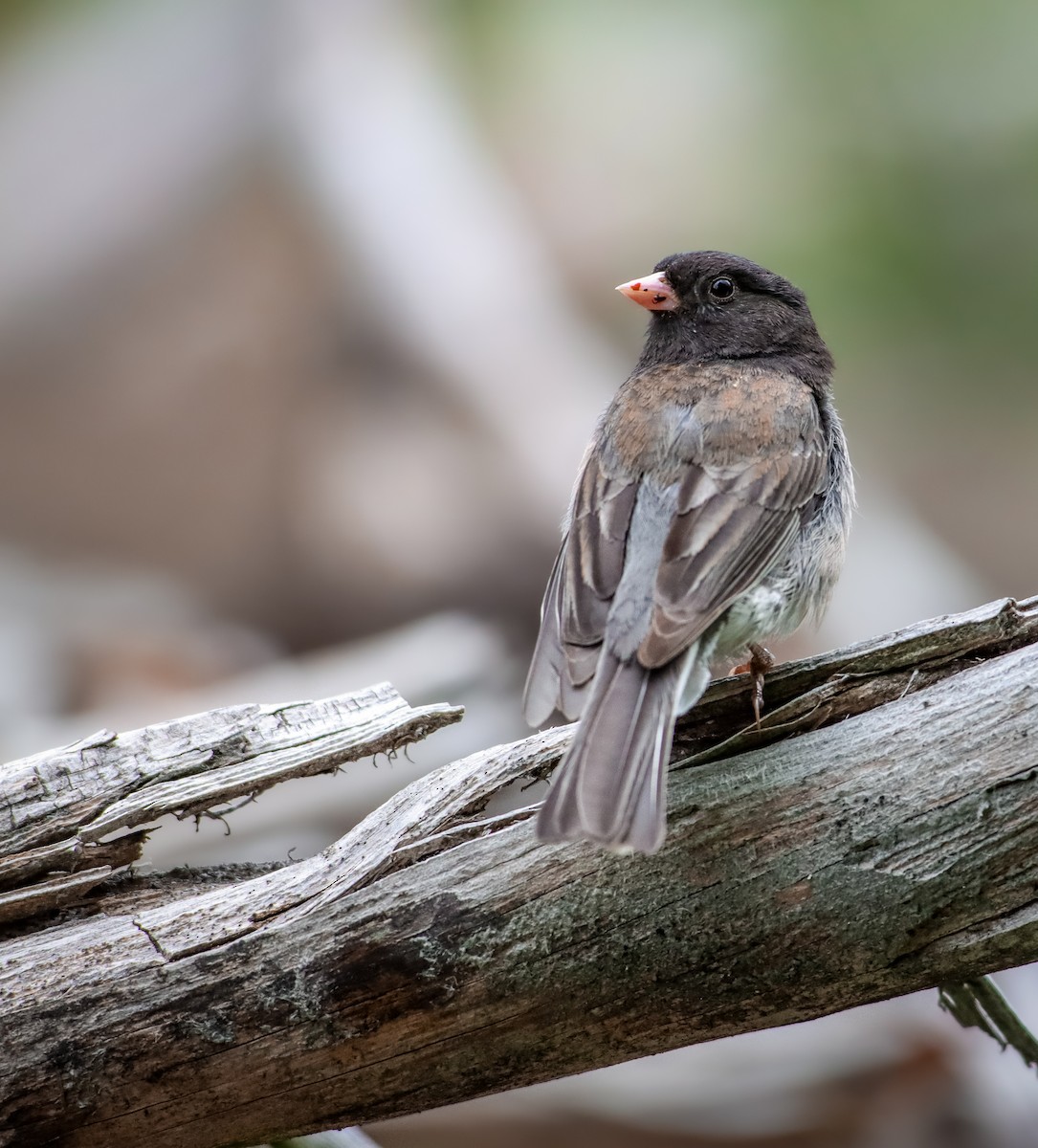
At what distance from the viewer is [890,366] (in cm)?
912

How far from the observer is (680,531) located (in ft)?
8.60

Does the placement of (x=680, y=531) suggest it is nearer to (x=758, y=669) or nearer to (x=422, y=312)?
(x=758, y=669)

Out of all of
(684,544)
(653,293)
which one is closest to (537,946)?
(684,544)

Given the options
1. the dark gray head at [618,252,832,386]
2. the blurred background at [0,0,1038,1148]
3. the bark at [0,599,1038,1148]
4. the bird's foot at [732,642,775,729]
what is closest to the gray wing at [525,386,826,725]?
the bird's foot at [732,642,775,729]

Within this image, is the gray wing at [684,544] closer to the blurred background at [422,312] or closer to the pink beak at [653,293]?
the pink beak at [653,293]

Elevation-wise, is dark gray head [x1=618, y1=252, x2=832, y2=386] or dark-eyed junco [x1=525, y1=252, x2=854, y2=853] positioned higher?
dark gray head [x1=618, y1=252, x2=832, y2=386]

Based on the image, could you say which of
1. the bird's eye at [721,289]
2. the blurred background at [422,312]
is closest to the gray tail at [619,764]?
the bird's eye at [721,289]

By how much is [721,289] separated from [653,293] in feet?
0.62

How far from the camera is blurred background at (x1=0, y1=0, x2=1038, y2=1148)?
662cm

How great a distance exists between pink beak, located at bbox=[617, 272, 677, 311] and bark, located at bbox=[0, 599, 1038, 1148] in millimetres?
1598

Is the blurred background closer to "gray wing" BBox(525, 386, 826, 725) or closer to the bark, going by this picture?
"gray wing" BBox(525, 386, 826, 725)

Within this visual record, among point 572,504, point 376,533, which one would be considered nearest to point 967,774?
point 572,504

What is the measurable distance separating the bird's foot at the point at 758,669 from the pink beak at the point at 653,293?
42.6 inches

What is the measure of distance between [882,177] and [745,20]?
156 cm
